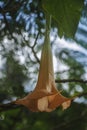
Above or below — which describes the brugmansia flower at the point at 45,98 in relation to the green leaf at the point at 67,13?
below

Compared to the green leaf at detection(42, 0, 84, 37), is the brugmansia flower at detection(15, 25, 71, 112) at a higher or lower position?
lower

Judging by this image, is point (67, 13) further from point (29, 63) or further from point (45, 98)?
point (29, 63)

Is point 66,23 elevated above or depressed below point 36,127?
above

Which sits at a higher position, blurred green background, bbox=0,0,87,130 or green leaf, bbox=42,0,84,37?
green leaf, bbox=42,0,84,37

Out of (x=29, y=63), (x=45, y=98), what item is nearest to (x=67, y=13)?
(x=45, y=98)

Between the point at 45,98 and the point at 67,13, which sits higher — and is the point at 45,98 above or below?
below

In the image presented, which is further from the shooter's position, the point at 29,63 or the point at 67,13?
the point at 29,63

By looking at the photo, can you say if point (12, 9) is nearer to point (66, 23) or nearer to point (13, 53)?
point (66, 23)

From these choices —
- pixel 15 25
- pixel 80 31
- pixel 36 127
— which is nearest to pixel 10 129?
pixel 36 127
